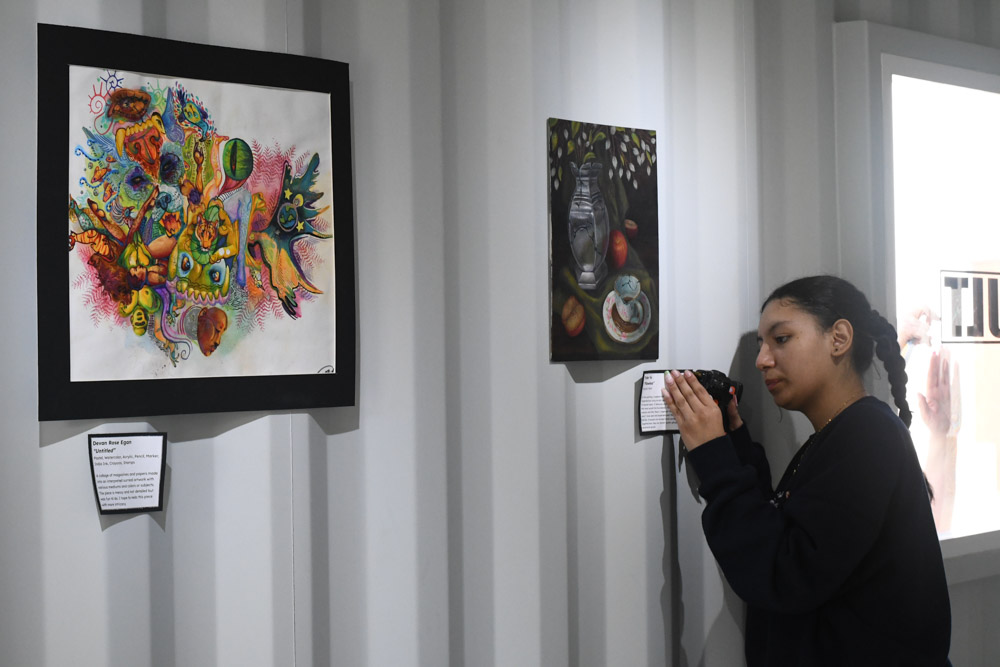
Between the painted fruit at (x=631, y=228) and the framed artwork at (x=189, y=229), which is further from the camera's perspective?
the painted fruit at (x=631, y=228)

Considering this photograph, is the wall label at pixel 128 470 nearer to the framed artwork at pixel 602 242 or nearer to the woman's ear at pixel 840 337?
the framed artwork at pixel 602 242

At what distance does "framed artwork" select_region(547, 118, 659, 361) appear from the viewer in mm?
1594

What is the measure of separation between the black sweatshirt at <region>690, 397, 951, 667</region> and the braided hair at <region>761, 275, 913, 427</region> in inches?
5.7

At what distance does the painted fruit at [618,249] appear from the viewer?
5.41 ft

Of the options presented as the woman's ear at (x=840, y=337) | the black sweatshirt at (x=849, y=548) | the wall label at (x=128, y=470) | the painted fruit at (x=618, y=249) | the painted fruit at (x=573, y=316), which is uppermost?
the painted fruit at (x=618, y=249)

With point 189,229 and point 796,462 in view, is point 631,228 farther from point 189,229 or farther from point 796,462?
point 189,229

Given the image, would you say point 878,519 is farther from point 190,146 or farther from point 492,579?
point 190,146

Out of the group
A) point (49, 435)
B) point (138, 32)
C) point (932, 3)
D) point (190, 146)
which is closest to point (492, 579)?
point (49, 435)

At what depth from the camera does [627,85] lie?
169cm

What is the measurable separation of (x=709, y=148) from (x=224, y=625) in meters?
1.34

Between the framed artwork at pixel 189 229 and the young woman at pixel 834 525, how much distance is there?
0.72m

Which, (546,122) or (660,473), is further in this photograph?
(660,473)


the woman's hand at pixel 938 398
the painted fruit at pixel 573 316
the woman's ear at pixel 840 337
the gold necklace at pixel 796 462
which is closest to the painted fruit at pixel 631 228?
the painted fruit at pixel 573 316

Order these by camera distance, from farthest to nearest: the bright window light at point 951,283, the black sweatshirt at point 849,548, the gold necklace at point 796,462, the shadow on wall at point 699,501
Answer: the bright window light at point 951,283 → the shadow on wall at point 699,501 → the gold necklace at point 796,462 → the black sweatshirt at point 849,548
